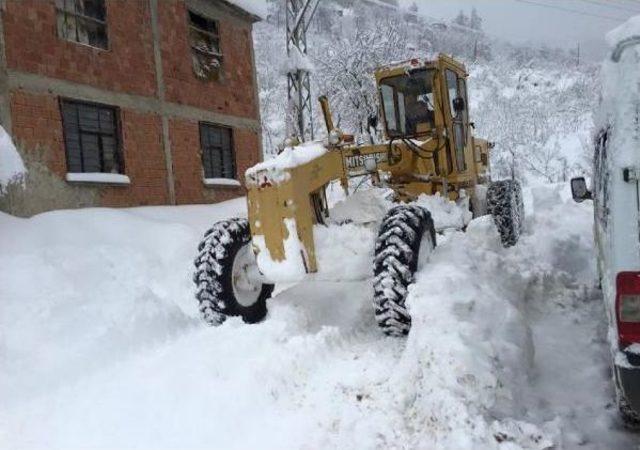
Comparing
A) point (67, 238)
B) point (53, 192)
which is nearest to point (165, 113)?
point (53, 192)

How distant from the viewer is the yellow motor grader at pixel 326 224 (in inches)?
189

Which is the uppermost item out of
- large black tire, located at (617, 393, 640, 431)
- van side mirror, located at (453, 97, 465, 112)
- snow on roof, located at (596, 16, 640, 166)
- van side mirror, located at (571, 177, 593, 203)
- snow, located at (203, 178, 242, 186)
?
van side mirror, located at (453, 97, 465, 112)

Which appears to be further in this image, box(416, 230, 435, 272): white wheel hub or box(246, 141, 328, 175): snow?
box(416, 230, 435, 272): white wheel hub

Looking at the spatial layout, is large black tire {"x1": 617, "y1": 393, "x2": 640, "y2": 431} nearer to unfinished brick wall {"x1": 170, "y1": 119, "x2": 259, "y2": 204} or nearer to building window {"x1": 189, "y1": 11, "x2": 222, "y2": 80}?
unfinished brick wall {"x1": 170, "y1": 119, "x2": 259, "y2": 204}

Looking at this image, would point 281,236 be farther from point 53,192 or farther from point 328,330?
point 53,192

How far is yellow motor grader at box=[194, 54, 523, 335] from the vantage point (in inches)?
189

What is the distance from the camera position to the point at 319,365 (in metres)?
4.53

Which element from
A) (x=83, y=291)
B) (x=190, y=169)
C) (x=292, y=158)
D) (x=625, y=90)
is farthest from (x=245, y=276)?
(x=190, y=169)

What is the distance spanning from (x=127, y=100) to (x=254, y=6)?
5847 millimetres

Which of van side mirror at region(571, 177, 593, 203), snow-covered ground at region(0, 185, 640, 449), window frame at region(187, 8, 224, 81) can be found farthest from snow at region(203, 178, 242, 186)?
van side mirror at region(571, 177, 593, 203)

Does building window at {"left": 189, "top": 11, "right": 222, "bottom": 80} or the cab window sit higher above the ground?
building window at {"left": 189, "top": 11, "right": 222, "bottom": 80}

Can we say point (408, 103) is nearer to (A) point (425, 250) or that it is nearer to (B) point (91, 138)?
(A) point (425, 250)

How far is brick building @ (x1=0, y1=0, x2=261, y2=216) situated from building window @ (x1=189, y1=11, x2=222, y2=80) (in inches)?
1.2

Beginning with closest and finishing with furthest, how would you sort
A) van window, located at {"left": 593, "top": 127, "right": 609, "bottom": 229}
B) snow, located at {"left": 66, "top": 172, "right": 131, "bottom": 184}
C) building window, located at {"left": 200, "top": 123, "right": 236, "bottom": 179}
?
van window, located at {"left": 593, "top": 127, "right": 609, "bottom": 229}
snow, located at {"left": 66, "top": 172, "right": 131, "bottom": 184}
building window, located at {"left": 200, "top": 123, "right": 236, "bottom": 179}
